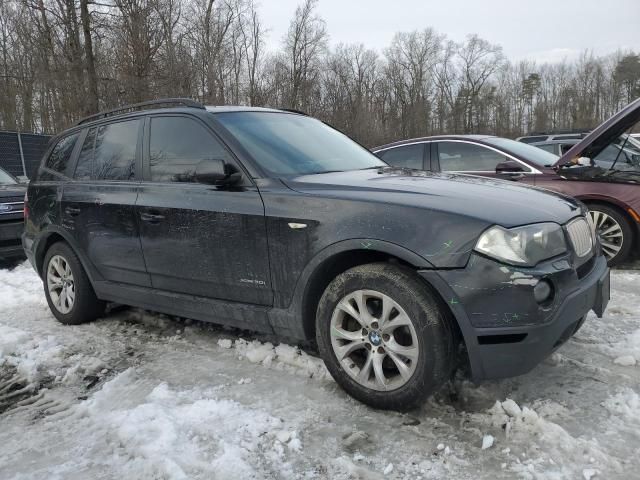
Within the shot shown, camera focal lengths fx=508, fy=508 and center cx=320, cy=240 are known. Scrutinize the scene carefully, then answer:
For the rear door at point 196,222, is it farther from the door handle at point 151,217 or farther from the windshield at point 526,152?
the windshield at point 526,152

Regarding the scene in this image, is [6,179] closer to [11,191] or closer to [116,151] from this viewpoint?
[11,191]

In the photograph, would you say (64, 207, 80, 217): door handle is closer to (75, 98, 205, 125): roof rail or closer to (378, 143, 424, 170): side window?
(75, 98, 205, 125): roof rail

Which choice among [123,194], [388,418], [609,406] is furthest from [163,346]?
[609,406]

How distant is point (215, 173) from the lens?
10.2 feet

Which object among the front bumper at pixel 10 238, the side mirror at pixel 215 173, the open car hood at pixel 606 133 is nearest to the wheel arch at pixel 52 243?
the side mirror at pixel 215 173

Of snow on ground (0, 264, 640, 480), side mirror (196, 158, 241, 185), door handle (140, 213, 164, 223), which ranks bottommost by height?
snow on ground (0, 264, 640, 480)

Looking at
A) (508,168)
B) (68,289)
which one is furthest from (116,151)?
(508,168)

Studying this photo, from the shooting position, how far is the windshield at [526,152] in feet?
20.5

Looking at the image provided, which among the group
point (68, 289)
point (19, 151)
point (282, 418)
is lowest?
point (282, 418)

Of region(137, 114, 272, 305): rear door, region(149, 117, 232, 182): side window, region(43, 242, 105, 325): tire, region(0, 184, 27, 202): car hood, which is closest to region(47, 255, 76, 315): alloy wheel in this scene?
region(43, 242, 105, 325): tire

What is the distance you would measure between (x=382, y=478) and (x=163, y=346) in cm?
222

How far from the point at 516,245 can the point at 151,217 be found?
8.07ft

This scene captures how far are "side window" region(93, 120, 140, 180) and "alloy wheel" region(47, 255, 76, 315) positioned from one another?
93 centimetres

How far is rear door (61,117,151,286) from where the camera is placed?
12.6ft
